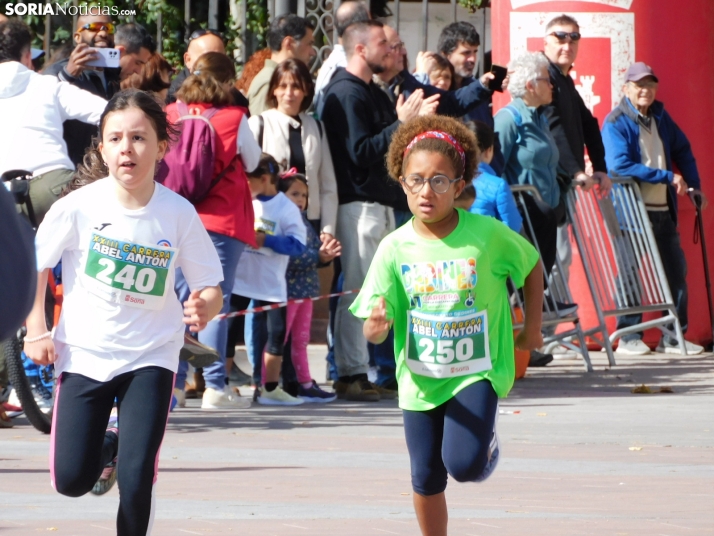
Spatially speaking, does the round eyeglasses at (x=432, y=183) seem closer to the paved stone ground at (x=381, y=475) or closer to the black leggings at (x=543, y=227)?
the paved stone ground at (x=381, y=475)

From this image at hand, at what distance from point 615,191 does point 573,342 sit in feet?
4.73

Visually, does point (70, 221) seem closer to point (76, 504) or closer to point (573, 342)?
point (76, 504)

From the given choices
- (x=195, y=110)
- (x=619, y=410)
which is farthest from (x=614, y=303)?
(x=195, y=110)

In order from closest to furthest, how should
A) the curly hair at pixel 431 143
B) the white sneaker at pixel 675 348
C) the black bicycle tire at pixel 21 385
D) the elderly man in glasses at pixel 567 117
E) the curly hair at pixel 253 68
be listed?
the curly hair at pixel 431 143 → the black bicycle tire at pixel 21 385 → the curly hair at pixel 253 68 → the elderly man in glasses at pixel 567 117 → the white sneaker at pixel 675 348

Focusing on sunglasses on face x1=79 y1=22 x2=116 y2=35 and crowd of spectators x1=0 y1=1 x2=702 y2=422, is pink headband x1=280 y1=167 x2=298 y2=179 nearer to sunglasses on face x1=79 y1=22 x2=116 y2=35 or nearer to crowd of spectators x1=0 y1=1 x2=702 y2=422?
crowd of spectators x1=0 y1=1 x2=702 y2=422

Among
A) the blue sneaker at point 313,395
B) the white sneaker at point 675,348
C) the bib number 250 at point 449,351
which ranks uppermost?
the bib number 250 at point 449,351

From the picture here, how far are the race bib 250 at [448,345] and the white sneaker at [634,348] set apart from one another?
7.97 meters

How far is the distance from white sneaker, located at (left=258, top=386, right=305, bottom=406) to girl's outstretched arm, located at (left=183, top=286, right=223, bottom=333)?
427 cm

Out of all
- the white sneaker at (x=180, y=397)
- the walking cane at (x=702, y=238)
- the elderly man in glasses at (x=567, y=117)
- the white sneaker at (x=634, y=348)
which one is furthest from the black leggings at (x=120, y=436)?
the walking cane at (x=702, y=238)

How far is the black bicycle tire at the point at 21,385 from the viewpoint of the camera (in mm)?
7090

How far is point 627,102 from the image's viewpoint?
12266mm

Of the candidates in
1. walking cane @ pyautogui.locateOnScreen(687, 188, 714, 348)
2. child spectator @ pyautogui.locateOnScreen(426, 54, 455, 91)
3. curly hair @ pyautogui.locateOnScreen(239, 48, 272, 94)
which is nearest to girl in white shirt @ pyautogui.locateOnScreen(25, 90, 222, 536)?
child spectator @ pyautogui.locateOnScreen(426, 54, 455, 91)

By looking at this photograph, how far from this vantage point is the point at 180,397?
8.69 meters

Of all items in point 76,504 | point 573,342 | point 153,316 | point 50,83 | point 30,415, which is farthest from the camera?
point 573,342
